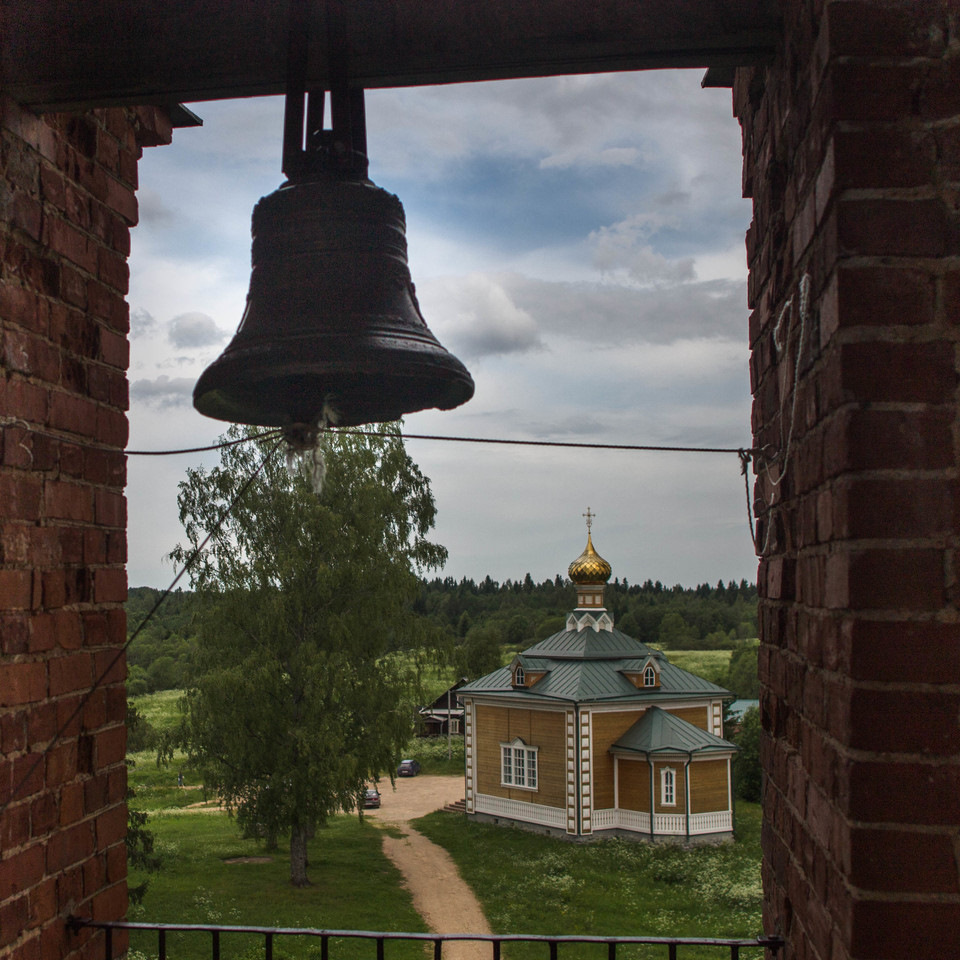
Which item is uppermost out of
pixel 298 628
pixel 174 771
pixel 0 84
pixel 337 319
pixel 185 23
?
pixel 185 23

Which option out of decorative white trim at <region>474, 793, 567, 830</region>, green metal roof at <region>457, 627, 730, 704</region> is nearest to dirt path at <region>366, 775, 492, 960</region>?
decorative white trim at <region>474, 793, 567, 830</region>

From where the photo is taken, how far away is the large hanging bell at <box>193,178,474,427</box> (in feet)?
7.16

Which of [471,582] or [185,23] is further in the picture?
[471,582]

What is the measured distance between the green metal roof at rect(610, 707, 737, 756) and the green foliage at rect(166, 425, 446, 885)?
22.9ft

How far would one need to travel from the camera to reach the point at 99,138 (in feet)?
8.05

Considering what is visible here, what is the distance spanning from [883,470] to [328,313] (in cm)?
133

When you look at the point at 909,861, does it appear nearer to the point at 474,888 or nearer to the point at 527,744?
the point at 474,888

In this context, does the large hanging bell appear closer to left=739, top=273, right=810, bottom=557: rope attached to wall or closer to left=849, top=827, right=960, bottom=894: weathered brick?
left=739, top=273, right=810, bottom=557: rope attached to wall

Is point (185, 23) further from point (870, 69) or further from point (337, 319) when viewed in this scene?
point (870, 69)

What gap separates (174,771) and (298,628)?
20986mm

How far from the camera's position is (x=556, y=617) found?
62.1 m

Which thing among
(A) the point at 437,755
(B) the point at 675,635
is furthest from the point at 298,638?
(B) the point at 675,635

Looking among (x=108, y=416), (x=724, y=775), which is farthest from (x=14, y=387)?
(x=724, y=775)

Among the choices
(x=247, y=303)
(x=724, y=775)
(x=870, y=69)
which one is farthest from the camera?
(x=724, y=775)
